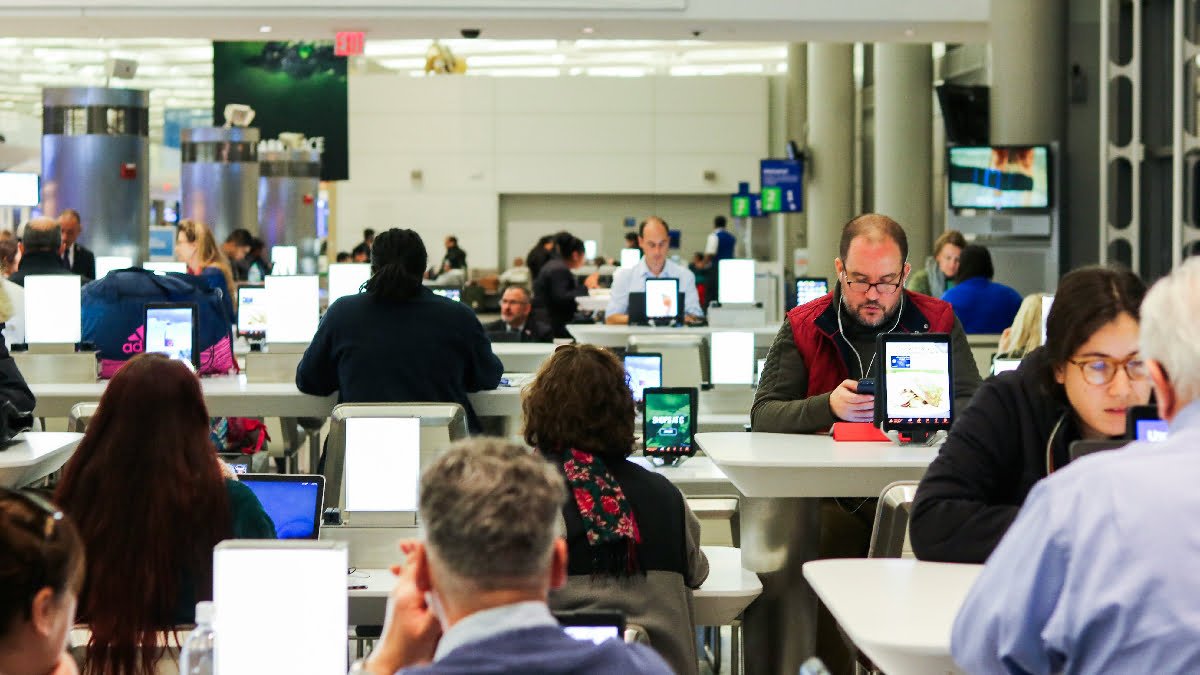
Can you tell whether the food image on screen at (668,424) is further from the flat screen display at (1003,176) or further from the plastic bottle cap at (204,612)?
the flat screen display at (1003,176)

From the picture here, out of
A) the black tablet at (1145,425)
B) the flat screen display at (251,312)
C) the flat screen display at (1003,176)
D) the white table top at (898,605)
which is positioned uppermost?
the flat screen display at (1003,176)

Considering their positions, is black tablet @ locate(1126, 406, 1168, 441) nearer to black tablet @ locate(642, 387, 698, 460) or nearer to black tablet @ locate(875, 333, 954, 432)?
black tablet @ locate(875, 333, 954, 432)

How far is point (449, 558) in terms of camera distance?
5.97 feet

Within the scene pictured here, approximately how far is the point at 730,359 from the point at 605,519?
4.86 metres

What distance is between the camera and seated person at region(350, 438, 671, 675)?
177cm

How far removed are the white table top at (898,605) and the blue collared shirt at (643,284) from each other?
8145mm

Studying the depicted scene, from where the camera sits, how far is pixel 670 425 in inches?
225

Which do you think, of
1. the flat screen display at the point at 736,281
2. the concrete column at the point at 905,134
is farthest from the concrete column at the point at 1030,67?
the concrete column at the point at 905,134

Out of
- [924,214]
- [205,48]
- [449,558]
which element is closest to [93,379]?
[449,558]

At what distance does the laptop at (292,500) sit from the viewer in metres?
3.82

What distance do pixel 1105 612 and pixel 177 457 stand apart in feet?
6.26

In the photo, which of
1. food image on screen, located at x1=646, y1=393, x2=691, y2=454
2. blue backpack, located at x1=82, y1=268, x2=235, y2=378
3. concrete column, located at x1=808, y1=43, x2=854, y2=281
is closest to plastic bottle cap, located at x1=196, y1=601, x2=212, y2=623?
food image on screen, located at x1=646, y1=393, x2=691, y2=454

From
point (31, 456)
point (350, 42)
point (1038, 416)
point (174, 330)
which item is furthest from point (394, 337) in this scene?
point (350, 42)

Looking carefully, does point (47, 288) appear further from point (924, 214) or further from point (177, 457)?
point (924, 214)
